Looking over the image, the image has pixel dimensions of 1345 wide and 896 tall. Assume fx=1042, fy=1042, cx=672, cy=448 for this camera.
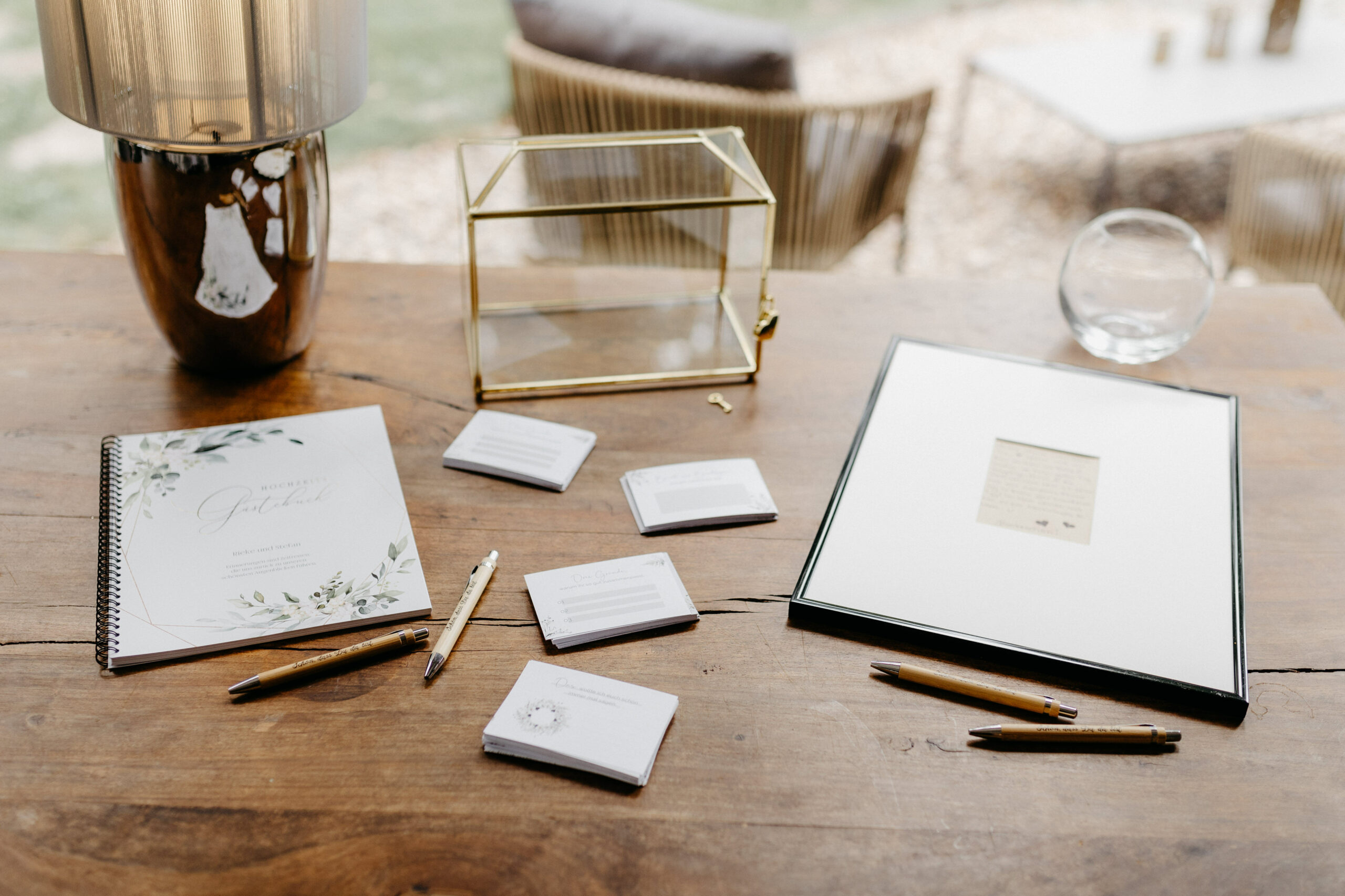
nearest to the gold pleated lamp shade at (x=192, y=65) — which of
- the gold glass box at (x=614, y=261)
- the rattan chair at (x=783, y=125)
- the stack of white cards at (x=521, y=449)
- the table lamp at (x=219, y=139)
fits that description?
the table lamp at (x=219, y=139)

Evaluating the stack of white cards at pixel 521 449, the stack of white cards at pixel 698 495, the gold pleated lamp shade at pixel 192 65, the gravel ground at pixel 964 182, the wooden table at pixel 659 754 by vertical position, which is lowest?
the gravel ground at pixel 964 182

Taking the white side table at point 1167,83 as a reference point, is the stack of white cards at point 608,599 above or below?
below

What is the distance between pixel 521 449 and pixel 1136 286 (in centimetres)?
64

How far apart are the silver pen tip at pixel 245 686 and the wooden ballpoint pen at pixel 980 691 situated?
419 millimetres

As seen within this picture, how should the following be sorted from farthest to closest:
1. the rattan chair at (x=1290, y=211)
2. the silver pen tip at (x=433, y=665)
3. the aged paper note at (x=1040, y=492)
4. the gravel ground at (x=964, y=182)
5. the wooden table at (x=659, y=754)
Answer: the gravel ground at (x=964, y=182) → the rattan chair at (x=1290, y=211) → the aged paper note at (x=1040, y=492) → the silver pen tip at (x=433, y=665) → the wooden table at (x=659, y=754)

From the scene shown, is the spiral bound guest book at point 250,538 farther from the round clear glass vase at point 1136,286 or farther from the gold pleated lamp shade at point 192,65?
the round clear glass vase at point 1136,286

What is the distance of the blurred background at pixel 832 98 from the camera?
2.85 meters

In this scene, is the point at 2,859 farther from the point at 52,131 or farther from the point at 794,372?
the point at 52,131

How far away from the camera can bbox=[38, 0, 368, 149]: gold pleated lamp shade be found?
0.78 metres

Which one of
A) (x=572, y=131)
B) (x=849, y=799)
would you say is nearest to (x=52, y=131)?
(x=572, y=131)

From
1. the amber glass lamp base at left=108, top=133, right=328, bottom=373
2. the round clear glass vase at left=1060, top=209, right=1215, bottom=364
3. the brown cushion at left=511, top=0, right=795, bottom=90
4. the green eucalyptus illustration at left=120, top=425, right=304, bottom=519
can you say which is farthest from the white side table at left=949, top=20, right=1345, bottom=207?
the green eucalyptus illustration at left=120, top=425, right=304, bottom=519

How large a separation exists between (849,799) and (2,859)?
494 mm

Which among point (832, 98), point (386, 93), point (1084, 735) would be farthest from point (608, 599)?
point (386, 93)

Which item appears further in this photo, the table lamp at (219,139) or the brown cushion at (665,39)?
the brown cushion at (665,39)
